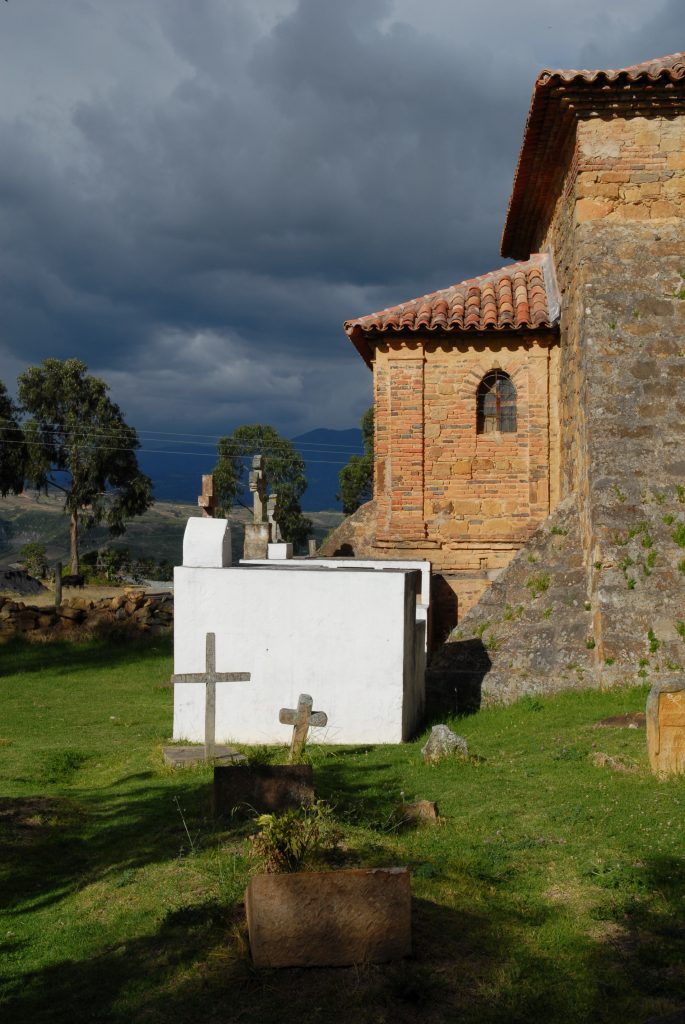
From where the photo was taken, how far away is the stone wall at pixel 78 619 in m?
22.4

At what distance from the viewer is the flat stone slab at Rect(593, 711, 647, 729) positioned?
1006cm

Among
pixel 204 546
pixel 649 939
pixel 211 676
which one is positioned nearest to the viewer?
pixel 649 939

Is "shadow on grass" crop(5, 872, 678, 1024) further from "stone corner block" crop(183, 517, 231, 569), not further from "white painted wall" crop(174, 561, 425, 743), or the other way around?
"stone corner block" crop(183, 517, 231, 569)

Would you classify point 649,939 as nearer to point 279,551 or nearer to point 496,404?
point 496,404

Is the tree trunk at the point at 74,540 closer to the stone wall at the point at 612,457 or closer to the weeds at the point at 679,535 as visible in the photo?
the stone wall at the point at 612,457

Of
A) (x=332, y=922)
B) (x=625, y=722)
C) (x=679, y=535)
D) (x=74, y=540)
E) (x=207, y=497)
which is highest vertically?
(x=207, y=497)

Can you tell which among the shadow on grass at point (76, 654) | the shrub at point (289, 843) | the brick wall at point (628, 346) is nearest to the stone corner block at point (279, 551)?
the shadow on grass at point (76, 654)

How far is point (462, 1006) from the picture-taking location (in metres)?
4.54

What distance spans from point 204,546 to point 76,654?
1032 cm

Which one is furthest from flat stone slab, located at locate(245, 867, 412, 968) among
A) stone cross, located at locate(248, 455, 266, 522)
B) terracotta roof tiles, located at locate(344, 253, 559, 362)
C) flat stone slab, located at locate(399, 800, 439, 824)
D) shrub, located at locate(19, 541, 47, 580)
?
shrub, located at locate(19, 541, 47, 580)

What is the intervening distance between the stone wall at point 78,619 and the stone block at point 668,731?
16480 mm

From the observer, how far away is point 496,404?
16.8 metres

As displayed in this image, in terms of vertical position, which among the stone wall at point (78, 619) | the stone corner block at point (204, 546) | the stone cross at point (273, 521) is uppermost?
the stone cross at point (273, 521)

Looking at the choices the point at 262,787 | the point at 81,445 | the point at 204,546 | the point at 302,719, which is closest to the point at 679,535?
the point at 302,719
